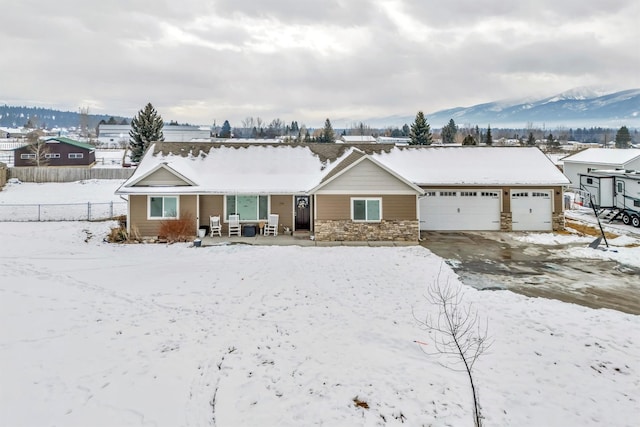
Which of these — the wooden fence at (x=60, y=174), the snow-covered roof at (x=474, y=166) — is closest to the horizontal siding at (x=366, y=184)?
the snow-covered roof at (x=474, y=166)

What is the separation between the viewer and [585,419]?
5.80 m

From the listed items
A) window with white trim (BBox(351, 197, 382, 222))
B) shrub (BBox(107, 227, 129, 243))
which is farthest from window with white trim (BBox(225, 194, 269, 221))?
shrub (BBox(107, 227, 129, 243))

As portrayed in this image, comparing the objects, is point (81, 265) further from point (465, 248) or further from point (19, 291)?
point (465, 248)

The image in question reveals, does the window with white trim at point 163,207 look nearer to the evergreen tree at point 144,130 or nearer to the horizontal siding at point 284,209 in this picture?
the horizontal siding at point 284,209

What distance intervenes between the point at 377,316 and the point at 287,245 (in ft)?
26.7

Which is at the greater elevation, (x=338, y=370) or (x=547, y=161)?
(x=547, y=161)

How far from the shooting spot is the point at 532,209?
2061 centimetres

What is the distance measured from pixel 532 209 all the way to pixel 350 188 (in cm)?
1079

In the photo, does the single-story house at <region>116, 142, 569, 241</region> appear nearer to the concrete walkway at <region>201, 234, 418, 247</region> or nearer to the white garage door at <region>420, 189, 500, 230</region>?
the white garage door at <region>420, 189, 500, 230</region>

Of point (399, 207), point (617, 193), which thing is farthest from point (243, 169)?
point (617, 193)

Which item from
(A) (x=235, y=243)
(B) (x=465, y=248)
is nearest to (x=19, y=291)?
(A) (x=235, y=243)

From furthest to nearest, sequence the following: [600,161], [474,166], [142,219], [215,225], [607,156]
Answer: [607,156]
[600,161]
[474,166]
[215,225]
[142,219]

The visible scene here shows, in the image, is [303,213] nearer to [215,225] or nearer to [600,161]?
[215,225]

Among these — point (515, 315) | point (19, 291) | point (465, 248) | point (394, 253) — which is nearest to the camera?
point (515, 315)
